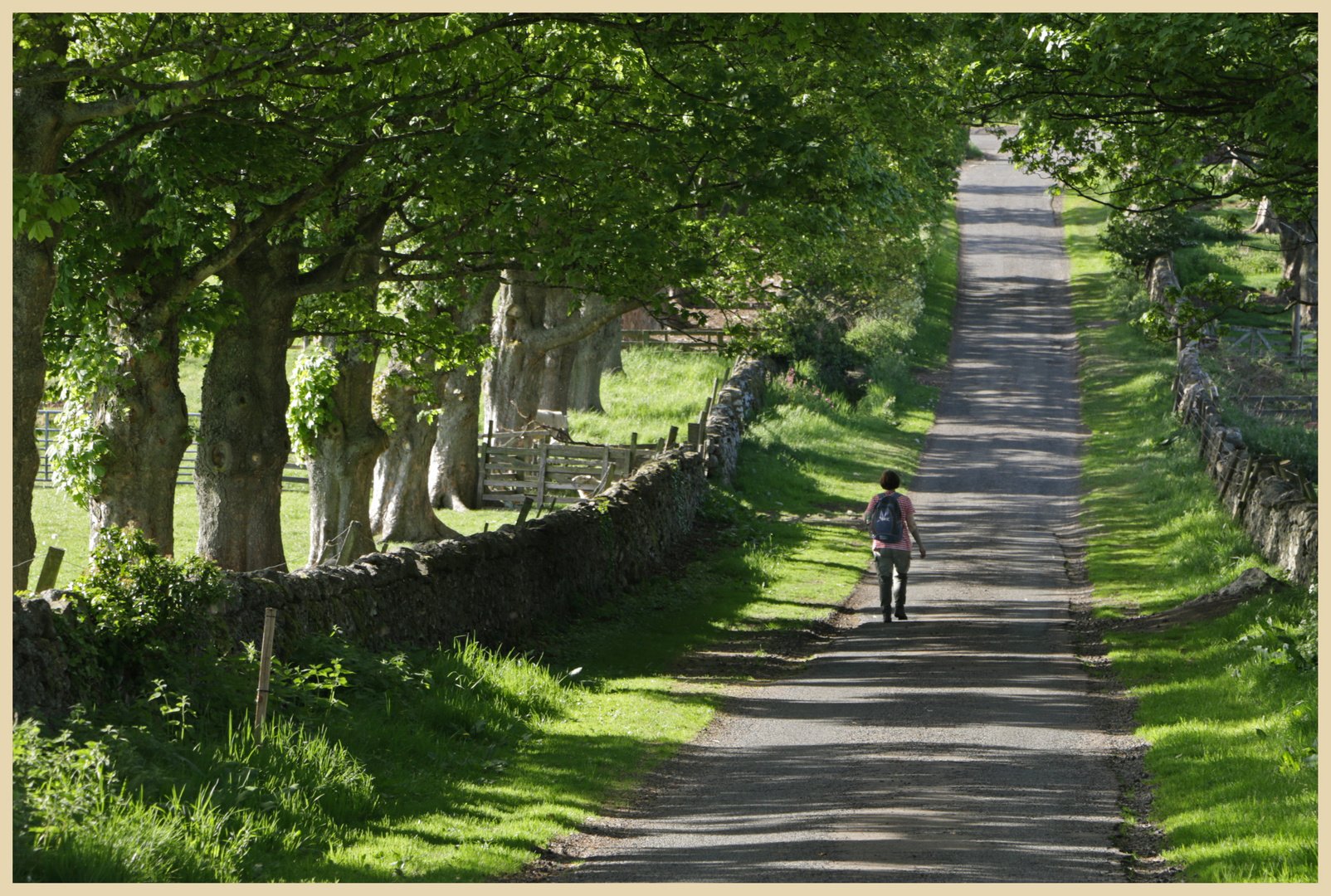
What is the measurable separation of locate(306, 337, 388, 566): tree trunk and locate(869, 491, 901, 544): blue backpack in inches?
297

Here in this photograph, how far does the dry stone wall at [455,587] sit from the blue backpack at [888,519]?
12.3ft

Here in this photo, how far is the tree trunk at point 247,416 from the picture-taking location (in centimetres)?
1450

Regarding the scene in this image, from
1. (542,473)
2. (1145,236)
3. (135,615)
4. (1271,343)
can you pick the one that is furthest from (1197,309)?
(1145,236)

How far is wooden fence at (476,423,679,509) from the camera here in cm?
2864

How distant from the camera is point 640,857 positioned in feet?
25.4

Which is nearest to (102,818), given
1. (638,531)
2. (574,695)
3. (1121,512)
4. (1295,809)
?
(574,695)

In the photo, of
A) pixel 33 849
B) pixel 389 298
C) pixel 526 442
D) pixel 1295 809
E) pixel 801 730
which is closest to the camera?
pixel 33 849

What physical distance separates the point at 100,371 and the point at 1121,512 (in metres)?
18.0

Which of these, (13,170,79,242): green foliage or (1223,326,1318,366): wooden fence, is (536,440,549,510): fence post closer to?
(13,170,79,242): green foliage

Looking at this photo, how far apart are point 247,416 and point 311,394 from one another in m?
3.11

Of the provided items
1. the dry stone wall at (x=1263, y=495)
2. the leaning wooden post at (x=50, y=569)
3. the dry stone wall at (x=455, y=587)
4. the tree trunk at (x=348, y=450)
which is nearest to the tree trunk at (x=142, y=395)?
the dry stone wall at (x=455, y=587)

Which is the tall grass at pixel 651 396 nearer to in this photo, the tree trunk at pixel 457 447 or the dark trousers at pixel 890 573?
the tree trunk at pixel 457 447

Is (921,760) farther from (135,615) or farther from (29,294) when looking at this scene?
(29,294)

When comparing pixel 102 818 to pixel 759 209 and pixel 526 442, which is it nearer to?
pixel 759 209
